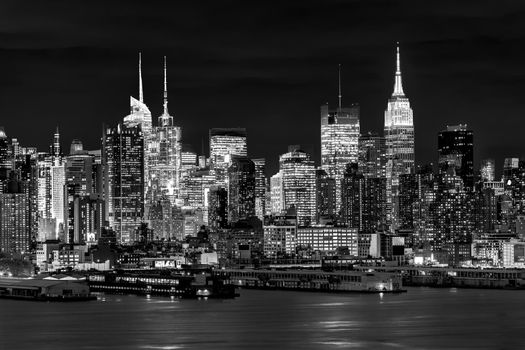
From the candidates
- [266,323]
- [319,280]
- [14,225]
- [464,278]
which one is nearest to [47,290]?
[266,323]

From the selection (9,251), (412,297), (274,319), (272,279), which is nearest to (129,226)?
(9,251)

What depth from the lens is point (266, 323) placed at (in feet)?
184

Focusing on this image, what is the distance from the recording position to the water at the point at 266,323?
49188mm

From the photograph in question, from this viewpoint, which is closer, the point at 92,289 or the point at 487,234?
the point at 92,289

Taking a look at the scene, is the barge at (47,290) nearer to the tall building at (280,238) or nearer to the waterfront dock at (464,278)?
the waterfront dock at (464,278)

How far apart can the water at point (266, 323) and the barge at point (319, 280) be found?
783 centimetres

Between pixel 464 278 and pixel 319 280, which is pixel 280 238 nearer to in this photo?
pixel 464 278

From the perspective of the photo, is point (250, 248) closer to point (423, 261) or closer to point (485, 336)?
point (423, 261)

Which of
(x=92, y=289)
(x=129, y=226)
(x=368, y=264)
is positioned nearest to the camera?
(x=92, y=289)

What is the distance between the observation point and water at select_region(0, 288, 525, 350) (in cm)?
4919

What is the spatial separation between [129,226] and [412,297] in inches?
2933

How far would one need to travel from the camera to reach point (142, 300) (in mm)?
70688

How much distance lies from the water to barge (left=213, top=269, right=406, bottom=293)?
783 centimetres

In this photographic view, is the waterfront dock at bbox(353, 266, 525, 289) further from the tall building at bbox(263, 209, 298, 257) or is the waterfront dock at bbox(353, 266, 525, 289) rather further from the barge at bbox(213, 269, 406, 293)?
the tall building at bbox(263, 209, 298, 257)
